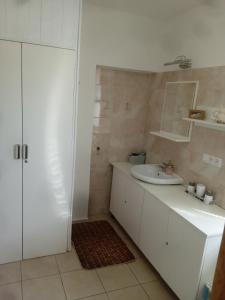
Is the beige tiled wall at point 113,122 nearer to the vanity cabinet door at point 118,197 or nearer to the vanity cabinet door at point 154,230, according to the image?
the vanity cabinet door at point 118,197

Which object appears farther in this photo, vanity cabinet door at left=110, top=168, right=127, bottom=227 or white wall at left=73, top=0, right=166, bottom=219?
vanity cabinet door at left=110, top=168, right=127, bottom=227

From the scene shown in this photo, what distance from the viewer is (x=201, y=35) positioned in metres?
2.49

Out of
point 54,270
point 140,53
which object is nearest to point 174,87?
point 140,53

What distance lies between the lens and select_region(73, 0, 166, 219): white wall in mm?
2779

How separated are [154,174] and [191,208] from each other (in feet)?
2.81

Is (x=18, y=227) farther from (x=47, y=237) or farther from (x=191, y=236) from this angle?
(x=191, y=236)

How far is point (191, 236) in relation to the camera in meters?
1.89

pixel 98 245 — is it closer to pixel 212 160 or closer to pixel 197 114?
pixel 212 160

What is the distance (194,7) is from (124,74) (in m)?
1.05

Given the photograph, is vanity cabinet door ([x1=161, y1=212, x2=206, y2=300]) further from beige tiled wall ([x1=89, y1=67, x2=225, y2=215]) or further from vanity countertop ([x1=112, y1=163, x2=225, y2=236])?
beige tiled wall ([x1=89, y1=67, x2=225, y2=215])

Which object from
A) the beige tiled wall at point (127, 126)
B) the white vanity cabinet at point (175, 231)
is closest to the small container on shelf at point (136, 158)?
the beige tiled wall at point (127, 126)

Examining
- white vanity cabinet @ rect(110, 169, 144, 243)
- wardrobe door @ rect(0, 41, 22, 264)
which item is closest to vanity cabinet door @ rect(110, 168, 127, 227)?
white vanity cabinet @ rect(110, 169, 144, 243)

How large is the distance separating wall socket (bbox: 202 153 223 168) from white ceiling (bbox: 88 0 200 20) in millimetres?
1521

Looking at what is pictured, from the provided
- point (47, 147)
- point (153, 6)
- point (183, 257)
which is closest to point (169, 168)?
point (183, 257)
